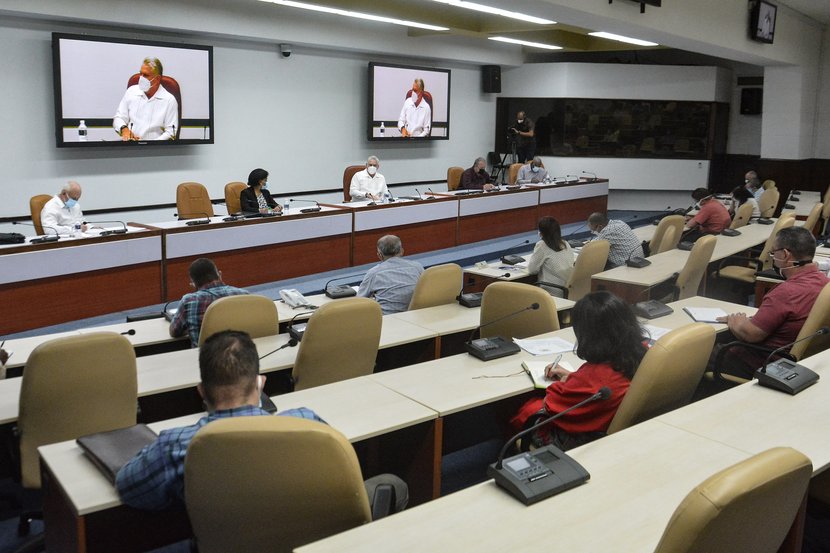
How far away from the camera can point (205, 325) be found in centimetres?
370

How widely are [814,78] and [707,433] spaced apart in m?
12.9

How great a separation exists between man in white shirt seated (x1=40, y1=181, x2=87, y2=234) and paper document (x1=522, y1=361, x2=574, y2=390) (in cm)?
473

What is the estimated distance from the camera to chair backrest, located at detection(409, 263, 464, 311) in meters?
4.60

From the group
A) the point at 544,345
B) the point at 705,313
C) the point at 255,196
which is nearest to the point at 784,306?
the point at 705,313

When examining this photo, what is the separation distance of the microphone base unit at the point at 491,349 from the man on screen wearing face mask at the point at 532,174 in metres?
8.78

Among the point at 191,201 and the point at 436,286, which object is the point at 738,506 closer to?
the point at 436,286

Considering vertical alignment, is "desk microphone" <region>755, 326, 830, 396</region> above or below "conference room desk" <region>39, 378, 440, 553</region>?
above

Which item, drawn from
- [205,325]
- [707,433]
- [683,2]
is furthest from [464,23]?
[707,433]

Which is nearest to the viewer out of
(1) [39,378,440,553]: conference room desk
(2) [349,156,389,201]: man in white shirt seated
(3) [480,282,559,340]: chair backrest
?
(1) [39,378,440,553]: conference room desk

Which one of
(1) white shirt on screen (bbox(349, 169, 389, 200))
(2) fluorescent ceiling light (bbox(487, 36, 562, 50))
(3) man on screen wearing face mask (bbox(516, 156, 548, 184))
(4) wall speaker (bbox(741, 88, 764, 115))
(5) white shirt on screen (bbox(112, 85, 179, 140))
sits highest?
(2) fluorescent ceiling light (bbox(487, 36, 562, 50))

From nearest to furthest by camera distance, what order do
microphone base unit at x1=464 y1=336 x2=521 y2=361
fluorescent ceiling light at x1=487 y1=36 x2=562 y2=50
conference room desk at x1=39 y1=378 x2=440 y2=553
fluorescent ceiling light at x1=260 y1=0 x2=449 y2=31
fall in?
conference room desk at x1=39 y1=378 x2=440 y2=553, microphone base unit at x1=464 y1=336 x2=521 y2=361, fluorescent ceiling light at x1=260 y1=0 x2=449 y2=31, fluorescent ceiling light at x1=487 y1=36 x2=562 y2=50

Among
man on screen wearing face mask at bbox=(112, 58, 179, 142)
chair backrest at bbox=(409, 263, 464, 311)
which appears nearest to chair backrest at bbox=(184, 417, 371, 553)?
chair backrest at bbox=(409, 263, 464, 311)

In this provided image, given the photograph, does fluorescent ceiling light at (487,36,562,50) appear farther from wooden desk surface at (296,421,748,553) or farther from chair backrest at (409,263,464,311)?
wooden desk surface at (296,421,748,553)

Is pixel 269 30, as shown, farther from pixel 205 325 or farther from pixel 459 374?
pixel 459 374
